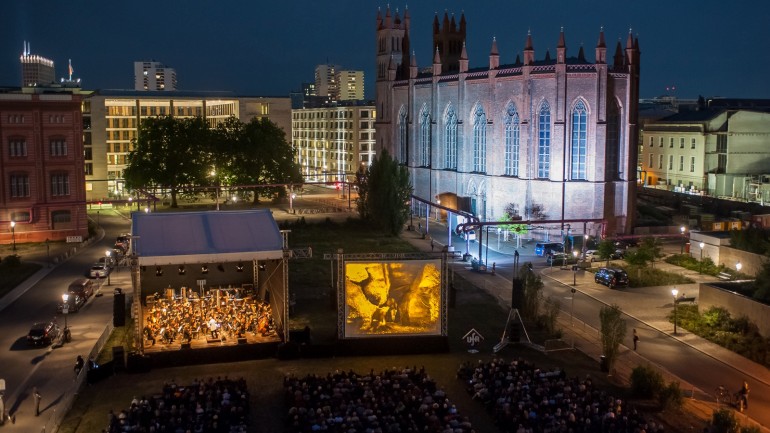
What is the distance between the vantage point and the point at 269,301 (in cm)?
3712

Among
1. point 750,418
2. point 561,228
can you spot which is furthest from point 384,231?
point 750,418

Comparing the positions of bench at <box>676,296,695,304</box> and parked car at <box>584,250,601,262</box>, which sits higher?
parked car at <box>584,250,601,262</box>

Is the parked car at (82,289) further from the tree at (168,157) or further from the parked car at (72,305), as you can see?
the tree at (168,157)

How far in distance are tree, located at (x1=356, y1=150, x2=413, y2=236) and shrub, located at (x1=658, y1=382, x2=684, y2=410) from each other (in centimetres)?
3954

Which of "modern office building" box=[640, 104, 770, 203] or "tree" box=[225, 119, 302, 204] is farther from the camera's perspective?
"tree" box=[225, 119, 302, 204]

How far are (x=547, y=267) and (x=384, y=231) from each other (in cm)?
1782

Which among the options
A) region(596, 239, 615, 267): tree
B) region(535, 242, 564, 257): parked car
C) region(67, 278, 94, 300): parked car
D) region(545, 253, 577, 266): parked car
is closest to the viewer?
region(67, 278, 94, 300): parked car

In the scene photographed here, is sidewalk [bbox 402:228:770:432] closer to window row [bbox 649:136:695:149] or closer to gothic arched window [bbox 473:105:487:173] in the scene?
gothic arched window [bbox 473:105:487:173]

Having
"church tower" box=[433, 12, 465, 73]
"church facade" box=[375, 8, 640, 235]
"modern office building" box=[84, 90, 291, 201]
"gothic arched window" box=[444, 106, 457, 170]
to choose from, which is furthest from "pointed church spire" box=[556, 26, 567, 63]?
"modern office building" box=[84, 90, 291, 201]

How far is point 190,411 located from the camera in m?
22.7

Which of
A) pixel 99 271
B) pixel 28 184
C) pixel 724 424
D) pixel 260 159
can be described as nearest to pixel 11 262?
pixel 99 271

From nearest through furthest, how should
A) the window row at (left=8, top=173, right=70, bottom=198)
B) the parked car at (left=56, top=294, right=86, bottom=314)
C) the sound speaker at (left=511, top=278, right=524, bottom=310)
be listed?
1. the sound speaker at (left=511, top=278, right=524, bottom=310)
2. the parked car at (left=56, top=294, right=86, bottom=314)
3. the window row at (left=8, top=173, right=70, bottom=198)

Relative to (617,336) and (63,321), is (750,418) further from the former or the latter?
(63,321)

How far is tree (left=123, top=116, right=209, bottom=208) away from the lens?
83.8 m
